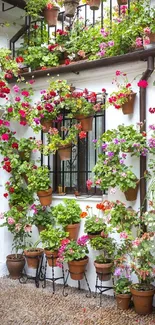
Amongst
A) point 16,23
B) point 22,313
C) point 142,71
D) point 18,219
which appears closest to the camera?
point 22,313

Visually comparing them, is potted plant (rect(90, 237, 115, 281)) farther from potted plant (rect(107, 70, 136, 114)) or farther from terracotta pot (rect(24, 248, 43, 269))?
potted plant (rect(107, 70, 136, 114))

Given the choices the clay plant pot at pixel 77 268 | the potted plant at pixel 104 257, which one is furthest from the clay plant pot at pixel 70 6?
the clay plant pot at pixel 77 268

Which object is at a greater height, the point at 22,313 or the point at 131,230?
the point at 131,230

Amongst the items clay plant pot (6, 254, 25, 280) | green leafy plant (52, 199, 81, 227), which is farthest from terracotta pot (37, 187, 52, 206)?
clay plant pot (6, 254, 25, 280)

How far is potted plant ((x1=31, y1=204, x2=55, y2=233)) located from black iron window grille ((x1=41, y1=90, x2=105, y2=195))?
407 mm

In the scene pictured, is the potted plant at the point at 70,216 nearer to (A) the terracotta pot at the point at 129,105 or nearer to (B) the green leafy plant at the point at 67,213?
(B) the green leafy plant at the point at 67,213

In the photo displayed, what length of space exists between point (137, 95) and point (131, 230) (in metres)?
1.87

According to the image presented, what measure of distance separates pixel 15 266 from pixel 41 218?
0.96 m

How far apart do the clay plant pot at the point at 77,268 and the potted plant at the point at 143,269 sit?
906mm

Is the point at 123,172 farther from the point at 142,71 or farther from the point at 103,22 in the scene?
the point at 103,22

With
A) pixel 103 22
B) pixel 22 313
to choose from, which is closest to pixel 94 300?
pixel 22 313

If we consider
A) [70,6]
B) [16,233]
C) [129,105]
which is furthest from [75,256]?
[70,6]

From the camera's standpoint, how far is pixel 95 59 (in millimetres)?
5809

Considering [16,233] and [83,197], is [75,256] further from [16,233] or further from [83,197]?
[16,233]
